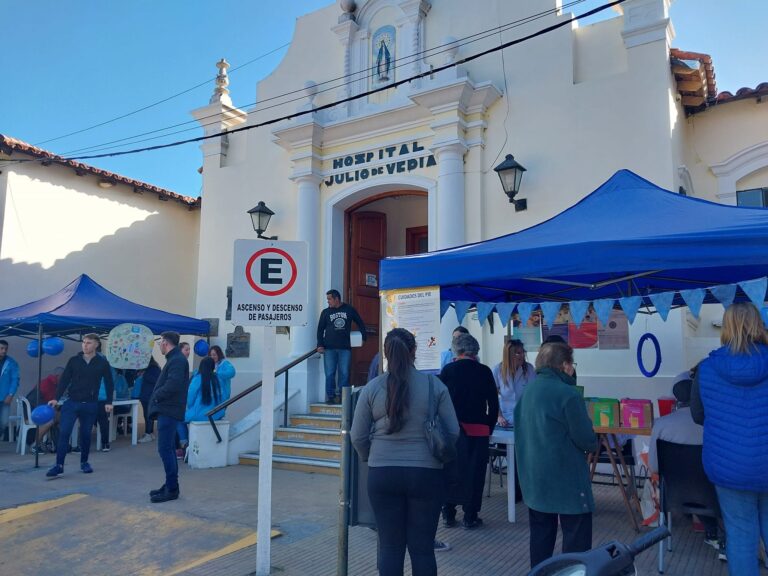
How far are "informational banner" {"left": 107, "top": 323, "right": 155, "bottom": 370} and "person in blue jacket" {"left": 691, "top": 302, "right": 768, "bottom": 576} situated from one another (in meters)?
8.04

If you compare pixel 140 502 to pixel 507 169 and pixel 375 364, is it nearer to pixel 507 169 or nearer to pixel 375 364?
pixel 375 364

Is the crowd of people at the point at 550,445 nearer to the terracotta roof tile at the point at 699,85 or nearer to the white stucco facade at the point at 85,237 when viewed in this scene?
the terracotta roof tile at the point at 699,85

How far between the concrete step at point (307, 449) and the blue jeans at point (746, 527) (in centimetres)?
501

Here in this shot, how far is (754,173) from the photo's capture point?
820cm

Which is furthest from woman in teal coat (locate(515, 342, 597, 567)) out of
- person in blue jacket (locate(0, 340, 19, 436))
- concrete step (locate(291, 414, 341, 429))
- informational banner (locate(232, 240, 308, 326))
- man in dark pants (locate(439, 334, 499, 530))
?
person in blue jacket (locate(0, 340, 19, 436))

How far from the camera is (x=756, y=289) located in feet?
15.4

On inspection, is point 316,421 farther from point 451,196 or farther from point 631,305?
point 631,305

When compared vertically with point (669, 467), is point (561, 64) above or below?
above

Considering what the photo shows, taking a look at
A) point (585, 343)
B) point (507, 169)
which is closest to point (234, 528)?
point (585, 343)

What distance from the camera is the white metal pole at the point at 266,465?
409 cm

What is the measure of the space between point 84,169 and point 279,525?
9813 millimetres

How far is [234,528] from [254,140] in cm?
748

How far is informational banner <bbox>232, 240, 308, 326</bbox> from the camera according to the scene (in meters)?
4.24

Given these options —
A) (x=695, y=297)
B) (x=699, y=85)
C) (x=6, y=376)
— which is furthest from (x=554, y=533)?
(x=6, y=376)
